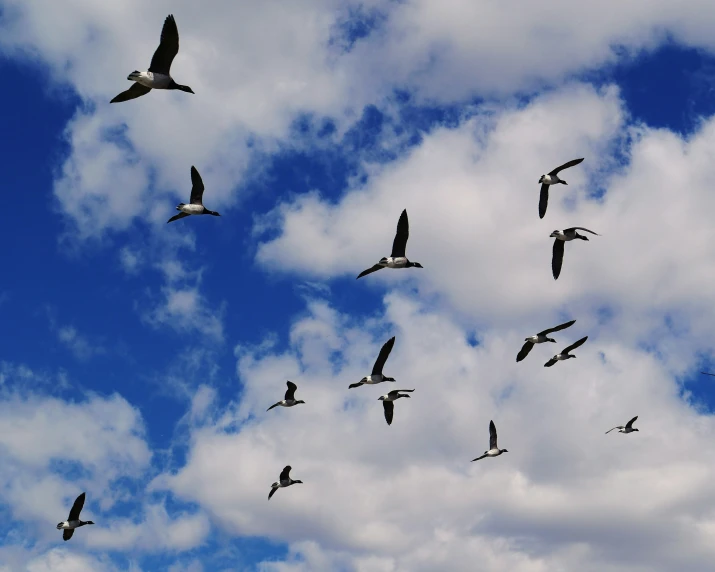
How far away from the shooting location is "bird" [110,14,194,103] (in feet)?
109

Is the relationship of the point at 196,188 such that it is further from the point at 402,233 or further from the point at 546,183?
the point at 546,183

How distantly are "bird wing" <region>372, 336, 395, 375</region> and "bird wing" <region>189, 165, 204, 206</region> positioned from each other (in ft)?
46.8

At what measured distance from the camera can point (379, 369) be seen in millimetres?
54469

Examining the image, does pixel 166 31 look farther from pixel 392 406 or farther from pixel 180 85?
pixel 392 406

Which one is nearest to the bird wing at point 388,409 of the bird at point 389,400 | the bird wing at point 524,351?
the bird at point 389,400

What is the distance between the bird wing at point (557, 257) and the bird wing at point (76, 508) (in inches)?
1467

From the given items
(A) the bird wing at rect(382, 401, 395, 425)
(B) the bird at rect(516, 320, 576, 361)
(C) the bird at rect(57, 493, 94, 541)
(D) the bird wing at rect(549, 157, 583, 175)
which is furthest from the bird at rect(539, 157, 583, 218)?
(C) the bird at rect(57, 493, 94, 541)

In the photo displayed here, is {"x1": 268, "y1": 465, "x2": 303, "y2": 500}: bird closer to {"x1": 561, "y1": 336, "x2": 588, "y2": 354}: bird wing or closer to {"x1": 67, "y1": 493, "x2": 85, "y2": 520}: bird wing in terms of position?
{"x1": 67, "y1": 493, "x2": 85, "y2": 520}: bird wing

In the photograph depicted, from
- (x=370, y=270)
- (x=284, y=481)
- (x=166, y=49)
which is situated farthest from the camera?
(x=284, y=481)

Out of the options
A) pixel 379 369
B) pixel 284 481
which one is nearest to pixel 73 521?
pixel 284 481

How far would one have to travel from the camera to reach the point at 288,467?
68438 millimetres

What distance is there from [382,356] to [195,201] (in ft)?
50.1

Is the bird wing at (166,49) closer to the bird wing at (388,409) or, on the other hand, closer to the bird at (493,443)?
the bird wing at (388,409)

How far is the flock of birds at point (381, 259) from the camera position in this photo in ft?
112
